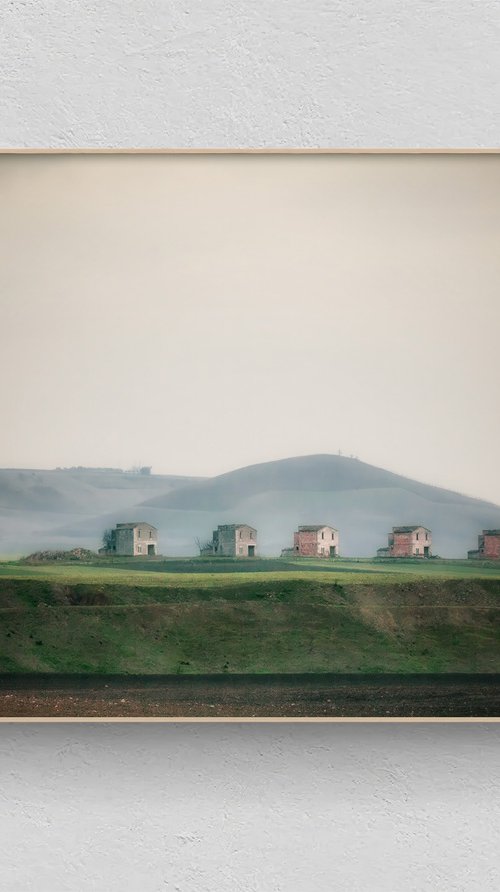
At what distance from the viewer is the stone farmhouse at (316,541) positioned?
2.06 metres

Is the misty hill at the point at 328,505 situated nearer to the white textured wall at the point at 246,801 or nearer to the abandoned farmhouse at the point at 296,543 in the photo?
the abandoned farmhouse at the point at 296,543

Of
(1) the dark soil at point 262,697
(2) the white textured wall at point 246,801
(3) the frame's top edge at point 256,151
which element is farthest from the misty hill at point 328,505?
(3) the frame's top edge at point 256,151

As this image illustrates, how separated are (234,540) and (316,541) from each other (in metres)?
0.20

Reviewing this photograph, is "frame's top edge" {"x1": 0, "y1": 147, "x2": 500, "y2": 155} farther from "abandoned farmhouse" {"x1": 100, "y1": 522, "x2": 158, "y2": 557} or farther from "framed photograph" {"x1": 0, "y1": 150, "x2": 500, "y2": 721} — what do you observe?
"abandoned farmhouse" {"x1": 100, "y1": 522, "x2": 158, "y2": 557}

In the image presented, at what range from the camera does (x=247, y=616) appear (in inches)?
81.4

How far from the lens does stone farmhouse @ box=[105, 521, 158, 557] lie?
2.06m

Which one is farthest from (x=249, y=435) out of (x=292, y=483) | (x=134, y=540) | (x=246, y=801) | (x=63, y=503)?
(x=246, y=801)

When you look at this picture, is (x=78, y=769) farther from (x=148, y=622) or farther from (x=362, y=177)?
(x=362, y=177)

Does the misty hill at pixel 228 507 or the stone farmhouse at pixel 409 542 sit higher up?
the misty hill at pixel 228 507
